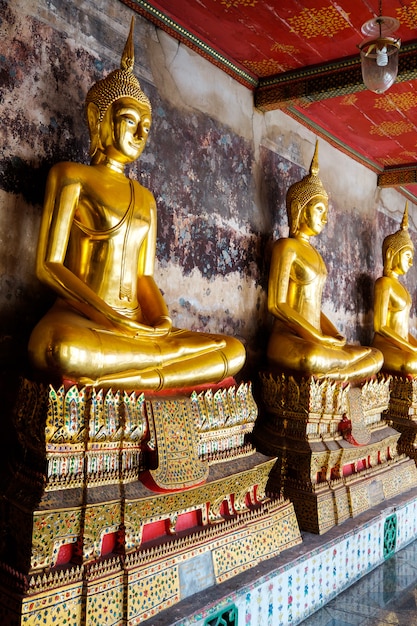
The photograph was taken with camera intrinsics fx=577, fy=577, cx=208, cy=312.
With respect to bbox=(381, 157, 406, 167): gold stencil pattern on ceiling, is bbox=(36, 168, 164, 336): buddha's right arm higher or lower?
lower

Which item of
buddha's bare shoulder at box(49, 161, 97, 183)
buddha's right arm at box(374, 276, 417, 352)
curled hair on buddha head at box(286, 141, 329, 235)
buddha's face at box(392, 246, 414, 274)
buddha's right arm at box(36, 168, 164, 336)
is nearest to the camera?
buddha's right arm at box(36, 168, 164, 336)

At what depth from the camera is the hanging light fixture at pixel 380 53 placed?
8.11 ft

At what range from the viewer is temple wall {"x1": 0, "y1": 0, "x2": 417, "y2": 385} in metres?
2.80

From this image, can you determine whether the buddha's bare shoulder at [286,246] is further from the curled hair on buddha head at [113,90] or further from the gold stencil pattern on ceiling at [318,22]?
the curled hair on buddha head at [113,90]

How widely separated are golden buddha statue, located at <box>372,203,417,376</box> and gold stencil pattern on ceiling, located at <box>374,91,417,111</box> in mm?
1504

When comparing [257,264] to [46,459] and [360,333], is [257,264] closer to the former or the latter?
[360,333]

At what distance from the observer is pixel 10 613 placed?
1942 mm

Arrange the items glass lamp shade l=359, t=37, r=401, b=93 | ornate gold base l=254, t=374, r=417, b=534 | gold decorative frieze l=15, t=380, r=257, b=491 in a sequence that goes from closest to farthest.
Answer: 1. gold decorative frieze l=15, t=380, r=257, b=491
2. glass lamp shade l=359, t=37, r=401, b=93
3. ornate gold base l=254, t=374, r=417, b=534

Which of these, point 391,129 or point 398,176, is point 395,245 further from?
point 391,129

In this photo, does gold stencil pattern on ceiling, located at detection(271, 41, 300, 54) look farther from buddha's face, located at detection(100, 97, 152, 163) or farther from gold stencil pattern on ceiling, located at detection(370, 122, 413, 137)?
gold stencil pattern on ceiling, located at detection(370, 122, 413, 137)

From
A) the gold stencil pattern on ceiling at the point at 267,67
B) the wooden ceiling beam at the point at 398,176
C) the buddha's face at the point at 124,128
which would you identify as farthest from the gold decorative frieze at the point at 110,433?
the wooden ceiling beam at the point at 398,176

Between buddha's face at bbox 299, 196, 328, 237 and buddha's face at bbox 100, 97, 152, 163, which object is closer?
buddha's face at bbox 100, 97, 152, 163

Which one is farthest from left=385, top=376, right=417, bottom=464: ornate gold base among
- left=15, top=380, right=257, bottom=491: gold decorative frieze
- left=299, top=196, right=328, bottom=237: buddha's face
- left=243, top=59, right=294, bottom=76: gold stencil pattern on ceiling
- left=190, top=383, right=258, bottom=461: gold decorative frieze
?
left=243, top=59, right=294, bottom=76: gold stencil pattern on ceiling

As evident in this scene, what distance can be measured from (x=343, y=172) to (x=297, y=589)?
13.0 feet
